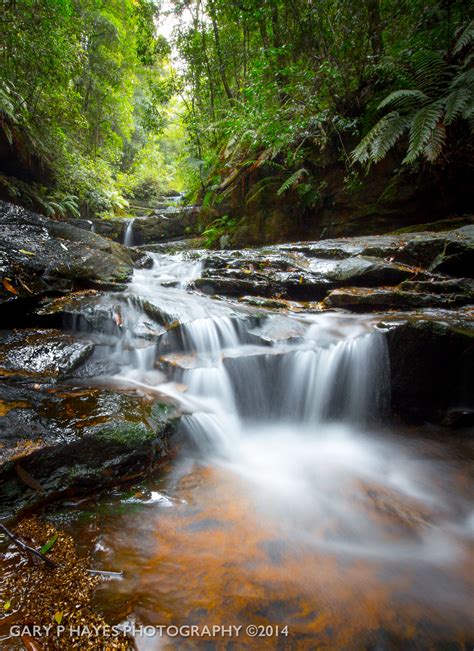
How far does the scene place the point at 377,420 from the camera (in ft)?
11.3

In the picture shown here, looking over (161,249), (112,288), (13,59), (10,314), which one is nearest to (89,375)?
(10,314)

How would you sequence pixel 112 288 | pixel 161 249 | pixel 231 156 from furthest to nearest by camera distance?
pixel 231 156 < pixel 161 249 < pixel 112 288

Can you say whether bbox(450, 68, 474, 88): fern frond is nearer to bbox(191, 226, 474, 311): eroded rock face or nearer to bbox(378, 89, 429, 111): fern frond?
bbox(378, 89, 429, 111): fern frond

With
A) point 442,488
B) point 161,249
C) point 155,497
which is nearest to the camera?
point 155,497

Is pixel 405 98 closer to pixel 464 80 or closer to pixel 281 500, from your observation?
pixel 464 80

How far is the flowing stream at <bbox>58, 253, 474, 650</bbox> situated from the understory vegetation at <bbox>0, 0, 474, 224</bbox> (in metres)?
3.79

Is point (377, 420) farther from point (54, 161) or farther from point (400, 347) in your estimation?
point (54, 161)

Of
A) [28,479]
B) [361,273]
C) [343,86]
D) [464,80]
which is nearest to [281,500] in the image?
[28,479]

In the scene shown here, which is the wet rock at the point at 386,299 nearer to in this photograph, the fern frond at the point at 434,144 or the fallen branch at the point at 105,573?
the fern frond at the point at 434,144

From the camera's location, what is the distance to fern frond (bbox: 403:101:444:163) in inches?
181

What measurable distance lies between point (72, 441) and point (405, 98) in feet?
23.7

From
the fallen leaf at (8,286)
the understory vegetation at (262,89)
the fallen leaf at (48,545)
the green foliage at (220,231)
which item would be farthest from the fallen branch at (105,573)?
the green foliage at (220,231)

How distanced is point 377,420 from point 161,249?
7.06 metres

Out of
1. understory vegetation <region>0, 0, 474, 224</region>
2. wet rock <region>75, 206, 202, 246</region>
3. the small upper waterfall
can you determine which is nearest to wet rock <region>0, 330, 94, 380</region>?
understory vegetation <region>0, 0, 474, 224</region>
